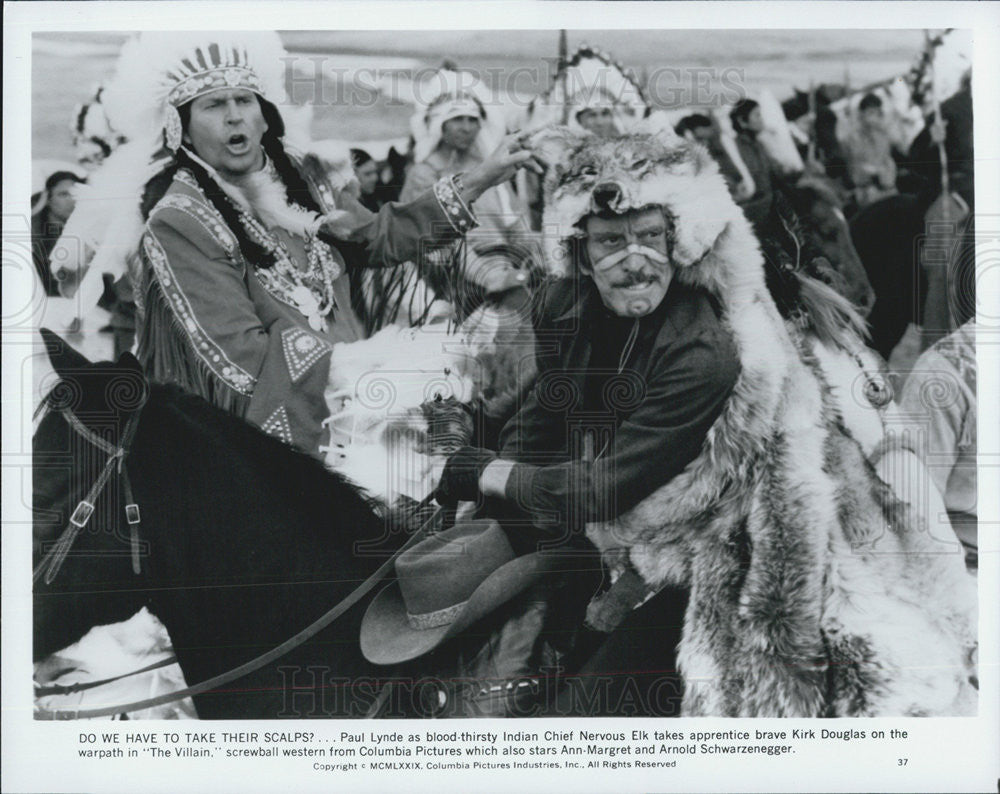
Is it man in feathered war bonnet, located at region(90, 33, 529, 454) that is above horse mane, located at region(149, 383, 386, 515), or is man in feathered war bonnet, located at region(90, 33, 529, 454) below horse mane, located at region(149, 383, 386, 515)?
above

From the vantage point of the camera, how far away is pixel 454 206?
4477 millimetres

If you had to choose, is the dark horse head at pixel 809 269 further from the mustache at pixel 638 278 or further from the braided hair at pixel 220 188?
the braided hair at pixel 220 188

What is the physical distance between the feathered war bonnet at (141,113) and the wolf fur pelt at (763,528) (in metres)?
1.33

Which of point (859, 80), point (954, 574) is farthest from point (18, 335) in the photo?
point (954, 574)

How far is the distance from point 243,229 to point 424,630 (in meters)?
1.77

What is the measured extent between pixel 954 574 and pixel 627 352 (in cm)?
162

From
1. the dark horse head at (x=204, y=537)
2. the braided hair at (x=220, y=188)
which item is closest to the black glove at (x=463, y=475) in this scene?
the dark horse head at (x=204, y=537)

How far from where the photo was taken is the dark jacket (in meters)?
4.42

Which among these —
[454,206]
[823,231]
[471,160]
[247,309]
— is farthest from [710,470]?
[247,309]

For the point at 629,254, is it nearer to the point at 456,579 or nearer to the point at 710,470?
the point at 710,470

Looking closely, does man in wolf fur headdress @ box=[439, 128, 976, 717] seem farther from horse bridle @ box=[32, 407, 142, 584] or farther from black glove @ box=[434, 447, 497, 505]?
horse bridle @ box=[32, 407, 142, 584]

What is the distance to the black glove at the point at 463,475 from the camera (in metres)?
4.46

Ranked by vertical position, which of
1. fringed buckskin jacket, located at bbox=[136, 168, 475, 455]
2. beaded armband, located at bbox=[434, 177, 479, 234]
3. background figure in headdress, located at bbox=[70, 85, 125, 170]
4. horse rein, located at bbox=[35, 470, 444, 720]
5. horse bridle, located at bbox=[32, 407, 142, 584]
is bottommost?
horse rein, located at bbox=[35, 470, 444, 720]

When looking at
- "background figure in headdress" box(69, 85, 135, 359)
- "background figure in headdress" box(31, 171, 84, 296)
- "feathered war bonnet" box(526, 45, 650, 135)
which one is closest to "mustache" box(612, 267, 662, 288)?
"feathered war bonnet" box(526, 45, 650, 135)
